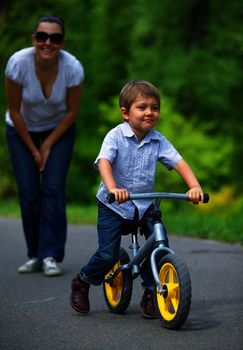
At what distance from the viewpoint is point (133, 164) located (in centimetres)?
517

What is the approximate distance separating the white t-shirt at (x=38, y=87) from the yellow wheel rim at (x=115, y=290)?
1.93 meters

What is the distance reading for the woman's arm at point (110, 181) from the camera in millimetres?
4684

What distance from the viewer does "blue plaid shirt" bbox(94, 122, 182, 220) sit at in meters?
5.15

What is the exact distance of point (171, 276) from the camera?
4812mm

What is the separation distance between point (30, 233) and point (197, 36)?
77.0 ft

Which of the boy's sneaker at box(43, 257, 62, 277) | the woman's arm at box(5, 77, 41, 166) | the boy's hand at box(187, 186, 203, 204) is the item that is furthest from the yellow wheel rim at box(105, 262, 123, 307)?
the woman's arm at box(5, 77, 41, 166)

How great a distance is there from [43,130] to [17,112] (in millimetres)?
268

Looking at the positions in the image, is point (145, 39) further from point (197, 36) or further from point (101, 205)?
point (101, 205)

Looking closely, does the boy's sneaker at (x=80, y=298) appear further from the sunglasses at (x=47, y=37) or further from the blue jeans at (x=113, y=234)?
the sunglasses at (x=47, y=37)

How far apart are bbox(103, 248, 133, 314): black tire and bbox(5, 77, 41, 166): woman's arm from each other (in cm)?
177

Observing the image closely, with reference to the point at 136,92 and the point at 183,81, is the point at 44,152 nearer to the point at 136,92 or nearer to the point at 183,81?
the point at 136,92

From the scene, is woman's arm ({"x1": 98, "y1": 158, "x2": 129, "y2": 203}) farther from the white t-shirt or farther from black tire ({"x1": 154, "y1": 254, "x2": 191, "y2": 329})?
the white t-shirt

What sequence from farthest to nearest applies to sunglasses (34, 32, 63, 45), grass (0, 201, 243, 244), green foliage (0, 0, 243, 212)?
green foliage (0, 0, 243, 212)
grass (0, 201, 243, 244)
sunglasses (34, 32, 63, 45)

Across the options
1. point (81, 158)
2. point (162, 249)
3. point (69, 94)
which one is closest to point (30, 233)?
point (69, 94)
